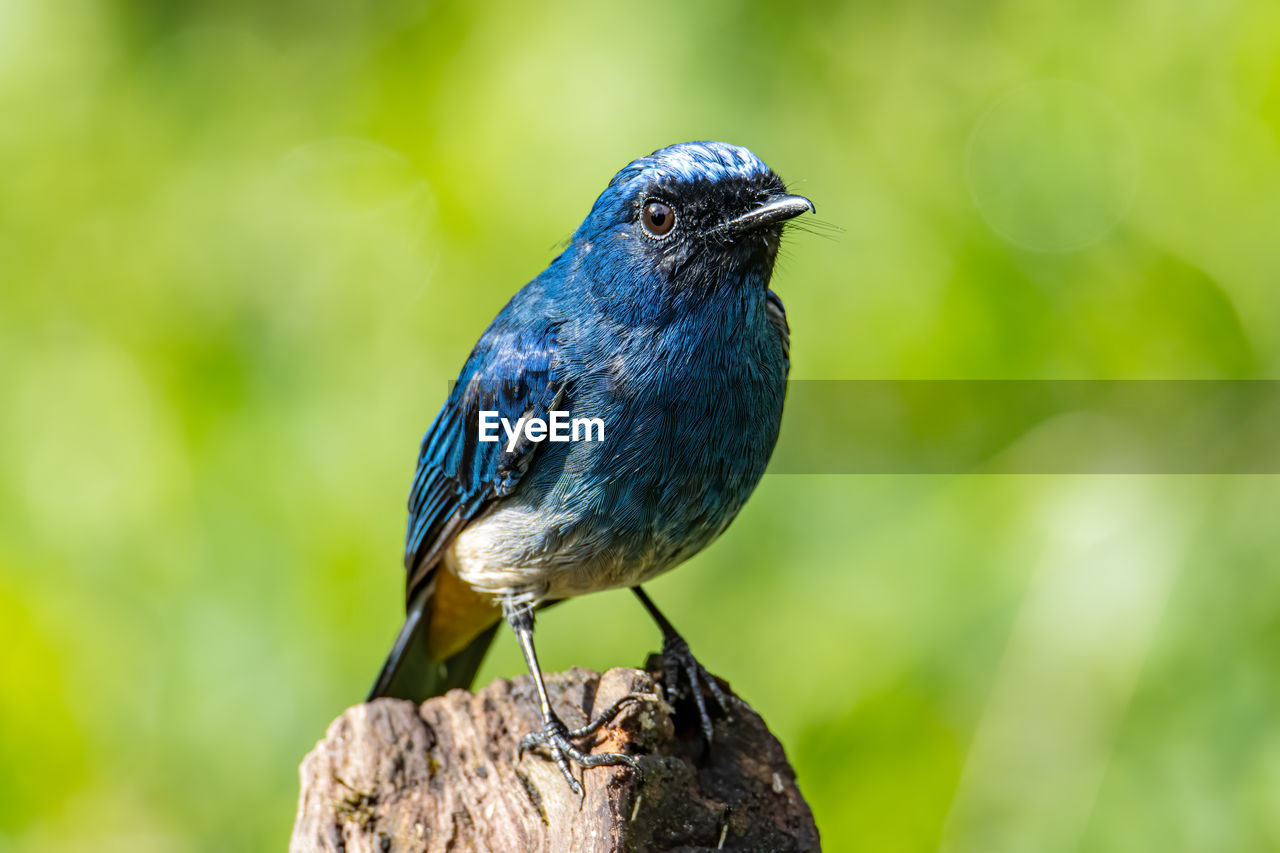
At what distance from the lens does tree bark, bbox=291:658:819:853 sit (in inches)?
130

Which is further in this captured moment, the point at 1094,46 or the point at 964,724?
the point at 1094,46

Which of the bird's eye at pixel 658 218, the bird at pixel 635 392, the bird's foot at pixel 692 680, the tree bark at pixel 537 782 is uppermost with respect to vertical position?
the bird's eye at pixel 658 218

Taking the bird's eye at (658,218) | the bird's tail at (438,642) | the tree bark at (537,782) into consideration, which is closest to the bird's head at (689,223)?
the bird's eye at (658,218)

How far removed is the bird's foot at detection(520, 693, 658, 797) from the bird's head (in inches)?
47.9

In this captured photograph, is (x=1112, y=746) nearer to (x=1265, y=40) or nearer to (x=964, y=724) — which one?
(x=964, y=724)

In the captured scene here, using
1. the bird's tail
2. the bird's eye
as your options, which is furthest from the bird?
the bird's tail

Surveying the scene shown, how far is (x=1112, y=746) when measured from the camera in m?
4.28

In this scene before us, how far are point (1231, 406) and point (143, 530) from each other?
15.4 feet

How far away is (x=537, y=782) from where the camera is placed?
3.59 metres

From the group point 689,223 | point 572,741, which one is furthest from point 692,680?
point 689,223

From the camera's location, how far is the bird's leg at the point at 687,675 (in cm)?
384

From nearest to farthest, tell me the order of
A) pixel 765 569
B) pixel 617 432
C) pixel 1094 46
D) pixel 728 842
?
pixel 728 842 → pixel 617 432 → pixel 765 569 → pixel 1094 46

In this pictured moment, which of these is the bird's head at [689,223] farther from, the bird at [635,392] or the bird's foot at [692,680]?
the bird's foot at [692,680]

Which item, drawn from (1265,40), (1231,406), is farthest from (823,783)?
(1265,40)
